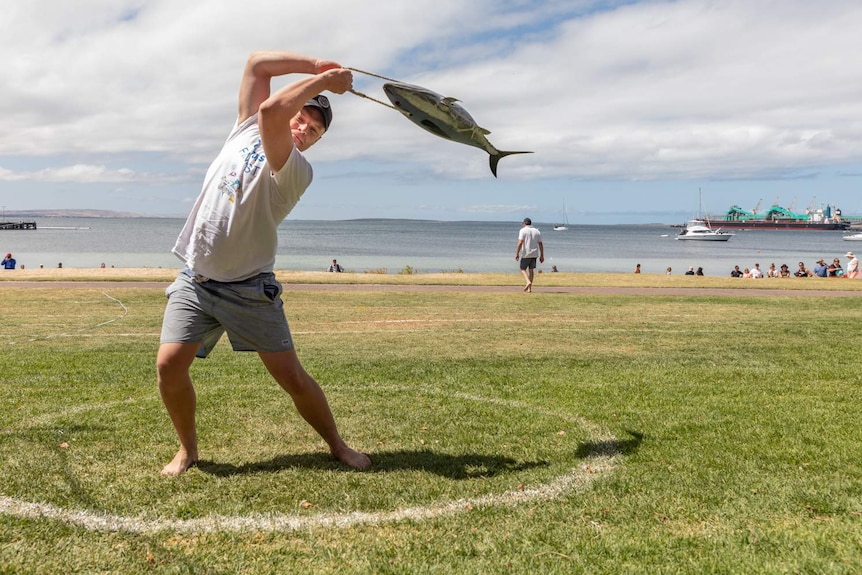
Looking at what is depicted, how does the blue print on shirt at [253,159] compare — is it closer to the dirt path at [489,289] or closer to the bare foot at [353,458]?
the bare foot at [353,458]

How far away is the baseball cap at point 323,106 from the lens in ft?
15.1

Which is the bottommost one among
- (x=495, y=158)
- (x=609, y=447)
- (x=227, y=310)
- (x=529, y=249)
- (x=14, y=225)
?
(x=609, y=447)

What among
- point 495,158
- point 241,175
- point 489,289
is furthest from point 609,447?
point 489,289

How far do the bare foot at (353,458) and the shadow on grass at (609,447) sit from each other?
56.9 inches

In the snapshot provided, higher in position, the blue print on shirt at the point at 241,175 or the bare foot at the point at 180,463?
the blue print on shirt at the point at 241,175

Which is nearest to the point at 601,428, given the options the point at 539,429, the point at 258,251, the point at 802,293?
the point at 539,429

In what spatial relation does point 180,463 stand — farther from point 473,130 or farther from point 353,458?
point 473,130

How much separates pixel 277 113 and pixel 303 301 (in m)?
14.2

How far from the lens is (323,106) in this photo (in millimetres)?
4625

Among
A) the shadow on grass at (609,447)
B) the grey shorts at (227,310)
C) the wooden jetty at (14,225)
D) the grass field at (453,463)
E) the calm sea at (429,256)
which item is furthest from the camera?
the wooden jetty at (14,225)

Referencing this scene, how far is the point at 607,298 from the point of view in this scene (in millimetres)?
19234

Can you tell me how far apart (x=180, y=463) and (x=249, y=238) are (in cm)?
152

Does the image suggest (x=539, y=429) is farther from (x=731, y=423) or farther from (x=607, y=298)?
(x=607, y=298)

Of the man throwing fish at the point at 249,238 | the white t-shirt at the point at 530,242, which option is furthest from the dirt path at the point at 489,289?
the man throwing fish at the point at 249,238
